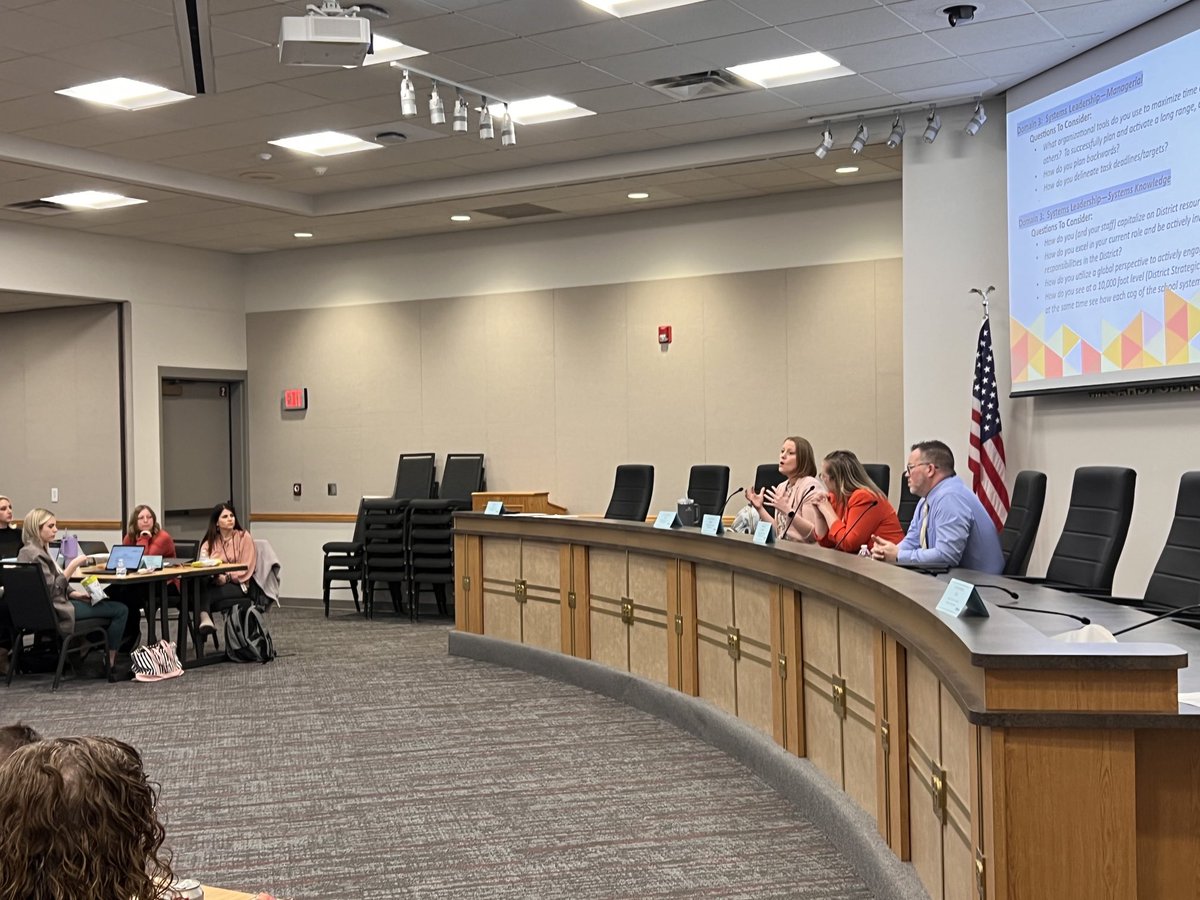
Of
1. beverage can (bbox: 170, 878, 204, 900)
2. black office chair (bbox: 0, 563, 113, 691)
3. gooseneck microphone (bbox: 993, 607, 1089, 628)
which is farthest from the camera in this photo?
black office chair (bbox: 0, 563, 113, 691)

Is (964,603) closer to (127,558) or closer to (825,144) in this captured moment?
(825,144)

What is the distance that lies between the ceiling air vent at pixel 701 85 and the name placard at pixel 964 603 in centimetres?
492

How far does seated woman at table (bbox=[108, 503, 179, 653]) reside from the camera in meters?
8.87

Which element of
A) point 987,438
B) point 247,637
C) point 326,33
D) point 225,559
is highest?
point 326,33

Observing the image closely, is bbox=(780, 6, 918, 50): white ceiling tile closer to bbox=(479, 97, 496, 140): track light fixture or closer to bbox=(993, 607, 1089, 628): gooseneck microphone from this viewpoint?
bbox=(479, 97, 496, 140): track light fixture

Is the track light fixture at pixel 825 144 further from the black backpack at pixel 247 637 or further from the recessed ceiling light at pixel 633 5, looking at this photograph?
the black backpack at pixel 247 637

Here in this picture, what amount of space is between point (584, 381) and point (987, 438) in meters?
4.31

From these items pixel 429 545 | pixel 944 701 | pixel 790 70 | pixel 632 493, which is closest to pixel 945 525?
pixel 944 701

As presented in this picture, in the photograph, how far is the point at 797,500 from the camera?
657 centimetres

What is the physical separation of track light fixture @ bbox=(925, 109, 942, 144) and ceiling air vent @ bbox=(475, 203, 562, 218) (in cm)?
363

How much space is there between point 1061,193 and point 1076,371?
3.29 ft

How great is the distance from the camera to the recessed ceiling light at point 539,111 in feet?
26.8

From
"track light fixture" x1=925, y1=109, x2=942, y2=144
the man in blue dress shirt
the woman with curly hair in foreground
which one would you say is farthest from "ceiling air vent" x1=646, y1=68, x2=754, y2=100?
the woman with curly hair in foreground

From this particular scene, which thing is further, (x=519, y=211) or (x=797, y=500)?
(x=519, y=211)
